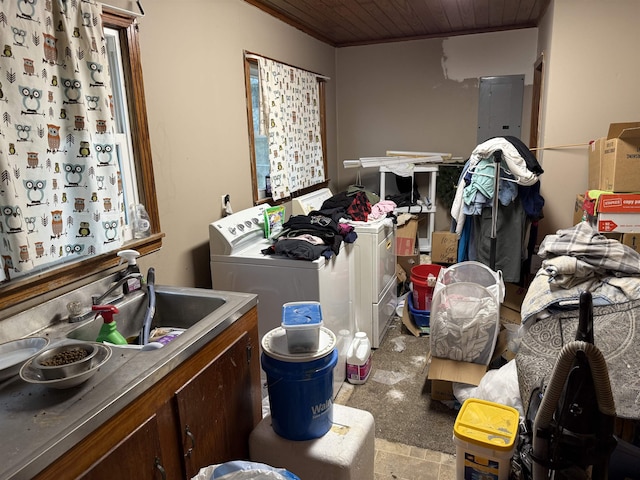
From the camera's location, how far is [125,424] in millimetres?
1158

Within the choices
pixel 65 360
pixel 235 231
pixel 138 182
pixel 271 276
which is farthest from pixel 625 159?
pixel 65 360

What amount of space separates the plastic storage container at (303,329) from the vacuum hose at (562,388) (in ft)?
2.46

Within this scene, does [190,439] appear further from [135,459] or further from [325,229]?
[325,229]

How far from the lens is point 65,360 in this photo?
4.02 feet

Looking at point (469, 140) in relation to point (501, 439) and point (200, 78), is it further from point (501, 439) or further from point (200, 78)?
point (501, 439)

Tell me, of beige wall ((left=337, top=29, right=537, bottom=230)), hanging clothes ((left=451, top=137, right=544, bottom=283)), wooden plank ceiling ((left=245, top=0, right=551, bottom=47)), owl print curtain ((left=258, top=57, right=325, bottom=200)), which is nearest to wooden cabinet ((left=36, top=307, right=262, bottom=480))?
owl print curtain ((left=258, top=57, right=325, bottom=200))

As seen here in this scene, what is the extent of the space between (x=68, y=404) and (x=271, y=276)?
1405 millimetres

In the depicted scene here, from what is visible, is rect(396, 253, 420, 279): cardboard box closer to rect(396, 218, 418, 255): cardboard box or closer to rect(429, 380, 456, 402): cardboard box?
rect(396, 218, 418, 255): cardboard box

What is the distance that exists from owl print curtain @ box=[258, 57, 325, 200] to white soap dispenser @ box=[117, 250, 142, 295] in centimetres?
156

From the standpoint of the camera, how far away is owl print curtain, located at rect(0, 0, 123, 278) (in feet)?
4.61

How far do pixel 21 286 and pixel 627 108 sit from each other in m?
3.94

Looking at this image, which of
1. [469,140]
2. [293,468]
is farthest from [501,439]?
[469,140]

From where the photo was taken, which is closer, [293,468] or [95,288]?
[293,468]

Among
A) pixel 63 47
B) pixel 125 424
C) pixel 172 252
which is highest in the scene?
pixel 63 47
